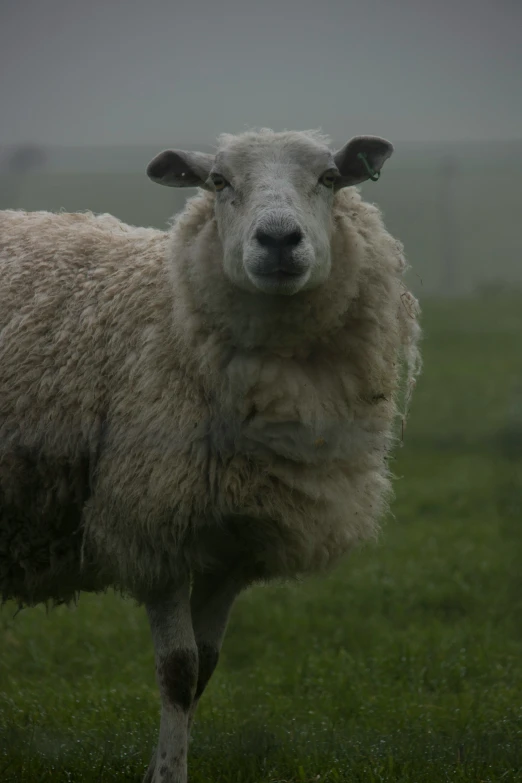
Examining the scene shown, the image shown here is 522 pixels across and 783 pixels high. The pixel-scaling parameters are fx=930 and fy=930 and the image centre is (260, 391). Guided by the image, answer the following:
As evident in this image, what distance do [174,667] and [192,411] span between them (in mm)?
856

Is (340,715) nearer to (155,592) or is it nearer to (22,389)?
(155,592)

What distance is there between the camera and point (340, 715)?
390 centimetres

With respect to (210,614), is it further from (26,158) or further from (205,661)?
(26,158)

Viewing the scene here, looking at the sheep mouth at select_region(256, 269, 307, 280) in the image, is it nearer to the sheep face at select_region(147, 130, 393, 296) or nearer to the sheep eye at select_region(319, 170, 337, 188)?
the sheep face at select_region(147, 130, 393, 296)

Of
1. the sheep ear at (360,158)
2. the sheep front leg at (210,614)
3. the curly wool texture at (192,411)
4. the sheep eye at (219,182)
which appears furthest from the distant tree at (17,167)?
the sheep front leg at (210,614)

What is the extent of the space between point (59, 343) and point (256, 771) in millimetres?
1645

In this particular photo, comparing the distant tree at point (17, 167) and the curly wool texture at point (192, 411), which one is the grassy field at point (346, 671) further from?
the distant tree at point (17, 167)

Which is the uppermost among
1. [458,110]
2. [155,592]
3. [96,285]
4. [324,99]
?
[324,99]

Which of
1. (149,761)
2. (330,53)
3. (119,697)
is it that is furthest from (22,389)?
(330,53)

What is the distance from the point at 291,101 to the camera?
950cm

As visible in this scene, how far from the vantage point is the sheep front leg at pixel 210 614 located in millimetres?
3386

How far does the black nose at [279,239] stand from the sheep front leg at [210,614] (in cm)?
125

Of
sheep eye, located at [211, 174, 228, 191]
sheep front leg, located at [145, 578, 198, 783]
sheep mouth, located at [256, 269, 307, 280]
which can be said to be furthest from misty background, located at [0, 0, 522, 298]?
sheep front leg, located at [145, 578, 198, 783]

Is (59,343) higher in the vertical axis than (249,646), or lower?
higher
